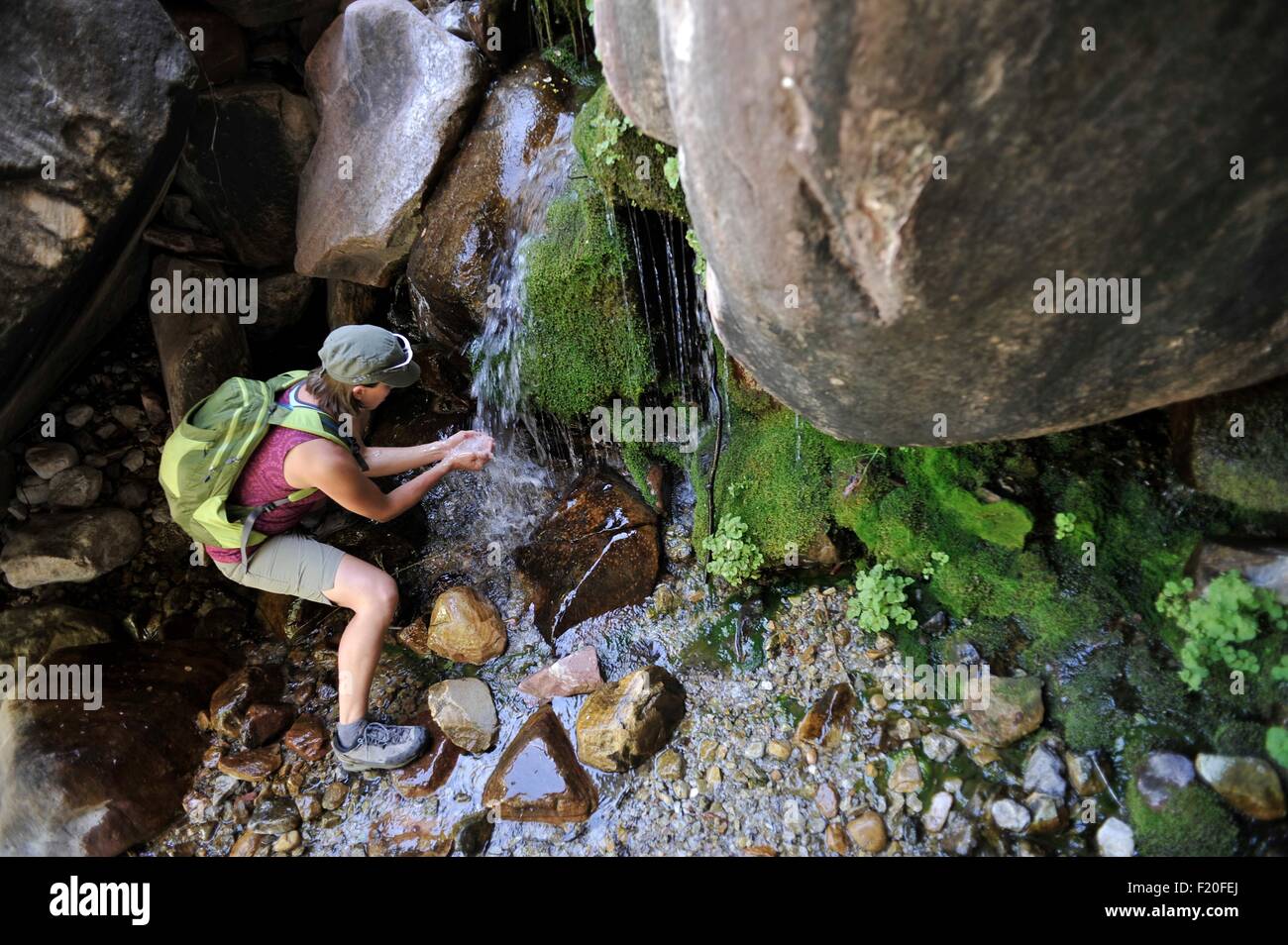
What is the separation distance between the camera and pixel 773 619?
4301mm

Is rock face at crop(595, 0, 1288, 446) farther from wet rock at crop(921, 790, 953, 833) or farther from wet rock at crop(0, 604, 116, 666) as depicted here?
wet rock at crop(0, 604, 116, 666)

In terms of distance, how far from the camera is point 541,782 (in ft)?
12.7

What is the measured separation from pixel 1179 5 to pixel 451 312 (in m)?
4.03

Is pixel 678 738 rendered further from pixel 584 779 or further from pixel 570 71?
pixel 570 71

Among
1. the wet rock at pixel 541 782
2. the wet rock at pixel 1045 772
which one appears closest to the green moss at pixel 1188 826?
the wet rock at pixel 1045 772

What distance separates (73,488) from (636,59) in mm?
4728

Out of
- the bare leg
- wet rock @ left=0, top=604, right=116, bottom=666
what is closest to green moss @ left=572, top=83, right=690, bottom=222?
the bare leg

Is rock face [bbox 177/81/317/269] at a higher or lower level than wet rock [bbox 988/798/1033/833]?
higher

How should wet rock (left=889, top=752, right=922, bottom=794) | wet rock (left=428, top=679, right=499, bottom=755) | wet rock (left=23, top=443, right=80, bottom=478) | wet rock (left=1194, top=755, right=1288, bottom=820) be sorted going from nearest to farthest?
wet rock (left=1194, top=755, right=1288, bottom=820) < wet rock (left=889, top=752, right=922, bottom=794) < wet rock (left=428, top=679, right=499, bottom=755) < wet rock (left=23, top=443, right=80, bottom=478)

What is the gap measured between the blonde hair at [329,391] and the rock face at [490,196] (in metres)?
1.39

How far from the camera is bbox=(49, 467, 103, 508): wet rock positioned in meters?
5.25

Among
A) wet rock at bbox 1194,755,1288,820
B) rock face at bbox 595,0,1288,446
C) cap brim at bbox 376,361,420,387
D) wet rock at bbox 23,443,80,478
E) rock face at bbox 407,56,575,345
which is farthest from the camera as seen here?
wet rock at bbox 23,443,80,478

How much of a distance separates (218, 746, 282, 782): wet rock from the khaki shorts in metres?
0.97

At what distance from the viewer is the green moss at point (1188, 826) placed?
3.02 meters
